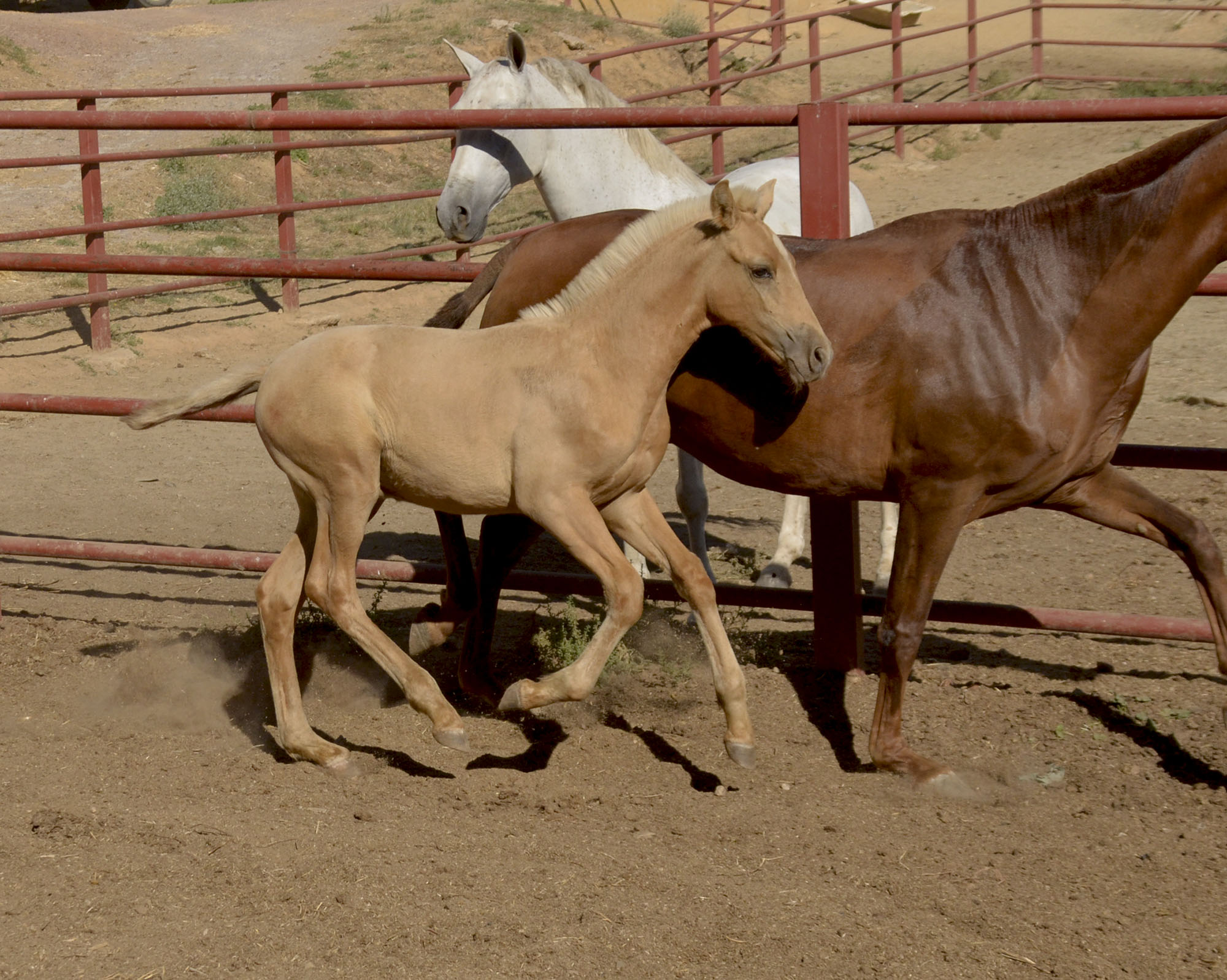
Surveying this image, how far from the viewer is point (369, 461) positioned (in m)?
3.29

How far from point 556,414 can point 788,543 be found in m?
2.53

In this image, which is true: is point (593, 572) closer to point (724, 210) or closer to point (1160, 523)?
point (724, 210)

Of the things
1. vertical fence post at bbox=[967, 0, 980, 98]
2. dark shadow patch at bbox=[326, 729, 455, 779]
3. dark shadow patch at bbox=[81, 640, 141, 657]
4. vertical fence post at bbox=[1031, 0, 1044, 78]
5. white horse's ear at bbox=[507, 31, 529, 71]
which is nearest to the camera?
dark shadow patch at bbox=[326, 729, 455, 779]

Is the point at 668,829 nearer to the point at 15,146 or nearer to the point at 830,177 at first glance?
the point at 830,177

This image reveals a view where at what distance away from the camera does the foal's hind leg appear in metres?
3.43

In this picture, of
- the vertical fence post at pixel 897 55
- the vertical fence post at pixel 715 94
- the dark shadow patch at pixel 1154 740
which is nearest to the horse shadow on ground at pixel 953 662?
the dark shadow patch at pixel 1154 740

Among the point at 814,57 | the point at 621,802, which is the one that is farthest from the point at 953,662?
the point at 814,57

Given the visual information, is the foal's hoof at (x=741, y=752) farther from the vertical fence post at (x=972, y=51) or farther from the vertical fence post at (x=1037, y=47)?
the vertical fence post at (x=1037, y=47)

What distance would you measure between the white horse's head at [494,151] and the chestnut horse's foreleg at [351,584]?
2100 mm

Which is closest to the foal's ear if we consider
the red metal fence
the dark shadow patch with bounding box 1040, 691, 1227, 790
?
the red metal fence

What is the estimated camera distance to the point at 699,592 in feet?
10.9

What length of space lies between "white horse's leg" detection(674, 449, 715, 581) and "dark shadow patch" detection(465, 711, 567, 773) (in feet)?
4.63

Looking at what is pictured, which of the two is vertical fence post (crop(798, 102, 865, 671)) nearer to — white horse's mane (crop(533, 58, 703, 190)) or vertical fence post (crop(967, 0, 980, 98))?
white horse's mane (crop(533, 58, 703, 190))

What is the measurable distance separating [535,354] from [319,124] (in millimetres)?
1403
